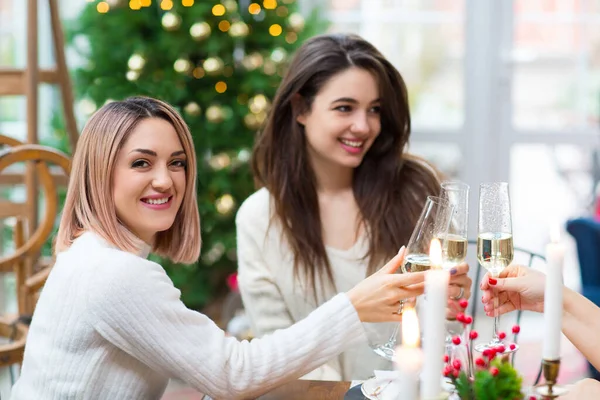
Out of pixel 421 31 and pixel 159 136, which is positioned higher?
pixel 421 31

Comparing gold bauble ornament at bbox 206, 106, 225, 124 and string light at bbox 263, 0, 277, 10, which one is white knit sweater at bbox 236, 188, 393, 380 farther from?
string light at bbox 263, 0, 277, 10

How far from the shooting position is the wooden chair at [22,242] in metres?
2.21

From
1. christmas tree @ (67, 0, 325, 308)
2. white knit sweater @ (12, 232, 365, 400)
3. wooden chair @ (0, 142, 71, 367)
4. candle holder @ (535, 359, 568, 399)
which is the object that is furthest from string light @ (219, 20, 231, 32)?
candle holder @ (535, 359, 568, 399)

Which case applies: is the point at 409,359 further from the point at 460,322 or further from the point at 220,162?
the point at 220,162

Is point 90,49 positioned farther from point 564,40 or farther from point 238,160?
point 564,40

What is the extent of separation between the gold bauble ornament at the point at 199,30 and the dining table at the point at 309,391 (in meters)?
2.30

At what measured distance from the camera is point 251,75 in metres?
3.76

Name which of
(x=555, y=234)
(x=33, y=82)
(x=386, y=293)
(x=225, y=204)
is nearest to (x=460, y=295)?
(x=386, y=293)

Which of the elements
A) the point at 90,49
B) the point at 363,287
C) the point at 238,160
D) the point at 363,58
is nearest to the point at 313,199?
the point at 363,58

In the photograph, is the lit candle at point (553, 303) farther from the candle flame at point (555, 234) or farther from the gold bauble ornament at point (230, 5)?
the gold bauble ornament at point (230, 5)

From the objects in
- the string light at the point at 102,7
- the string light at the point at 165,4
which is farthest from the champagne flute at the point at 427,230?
the string light at the point at 102,7

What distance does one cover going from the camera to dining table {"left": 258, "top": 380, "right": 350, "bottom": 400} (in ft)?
5.32

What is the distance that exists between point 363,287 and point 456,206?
9.3 inches

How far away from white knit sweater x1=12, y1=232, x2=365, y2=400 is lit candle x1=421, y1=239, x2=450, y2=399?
0.61m
